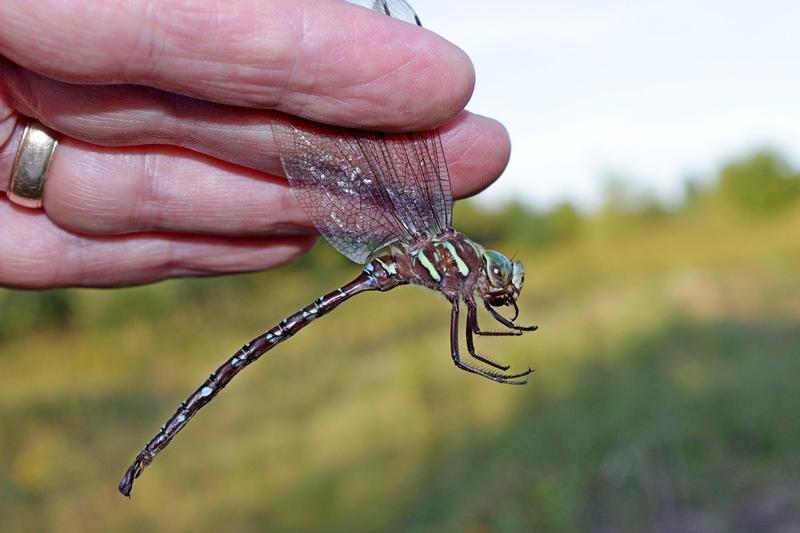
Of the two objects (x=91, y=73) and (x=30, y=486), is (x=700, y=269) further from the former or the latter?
(x=91, y=73)

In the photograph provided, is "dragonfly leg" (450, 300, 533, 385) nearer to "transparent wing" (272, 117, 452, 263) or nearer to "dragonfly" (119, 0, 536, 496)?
"dragonfly" (119, 0, 536, 496)

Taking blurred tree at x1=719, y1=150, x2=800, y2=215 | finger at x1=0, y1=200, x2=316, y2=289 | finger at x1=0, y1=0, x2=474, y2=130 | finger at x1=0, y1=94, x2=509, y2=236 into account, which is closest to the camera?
finger at x1=0, y1=0, x2=474, y2=130

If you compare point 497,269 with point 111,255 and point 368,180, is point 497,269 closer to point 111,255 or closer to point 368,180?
point 368,180

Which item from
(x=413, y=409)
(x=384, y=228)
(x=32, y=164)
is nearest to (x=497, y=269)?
(x=384, y=228)

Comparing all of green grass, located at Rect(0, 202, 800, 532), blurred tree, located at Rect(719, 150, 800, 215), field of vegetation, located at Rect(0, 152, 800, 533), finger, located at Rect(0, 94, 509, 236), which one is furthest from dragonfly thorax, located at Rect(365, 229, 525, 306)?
blurred tree, located at Rect(719, 150, 800, 215)

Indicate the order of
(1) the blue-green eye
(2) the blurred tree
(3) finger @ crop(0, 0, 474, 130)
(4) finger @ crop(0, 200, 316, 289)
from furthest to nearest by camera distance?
(2) the blurred tree < (4) finger @ crop(0, 200, 316, 289) < (1) the blue-green eye < (3) finger @ crop(0, 0, 474, 130)

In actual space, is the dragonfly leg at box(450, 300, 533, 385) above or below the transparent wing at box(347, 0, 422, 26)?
below

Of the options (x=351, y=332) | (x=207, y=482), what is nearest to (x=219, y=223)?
(x=207, y=482)

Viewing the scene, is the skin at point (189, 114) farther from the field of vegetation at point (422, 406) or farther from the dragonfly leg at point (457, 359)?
the field of vegetation at point (422, 406)
